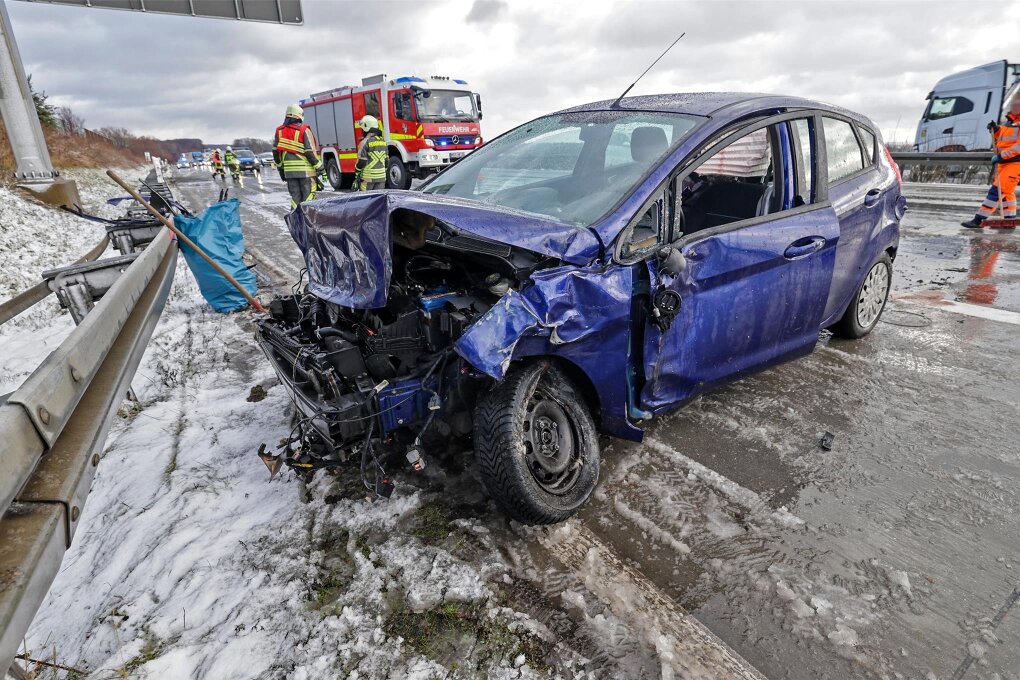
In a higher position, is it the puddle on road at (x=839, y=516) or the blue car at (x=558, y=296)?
the blue car at (x=558, y=296)

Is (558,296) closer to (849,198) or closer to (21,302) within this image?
(849,198)

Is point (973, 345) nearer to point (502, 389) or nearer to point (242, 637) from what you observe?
point (502, 389)

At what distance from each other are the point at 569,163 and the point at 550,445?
1.64 m

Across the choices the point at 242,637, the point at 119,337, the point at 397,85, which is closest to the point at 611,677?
the point at 242,637

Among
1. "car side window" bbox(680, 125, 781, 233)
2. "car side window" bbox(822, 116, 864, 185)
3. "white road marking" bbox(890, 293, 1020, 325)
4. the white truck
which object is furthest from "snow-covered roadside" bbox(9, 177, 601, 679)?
the white truck

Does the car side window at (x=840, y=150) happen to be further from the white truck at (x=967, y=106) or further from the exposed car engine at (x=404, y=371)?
the white truck at (x=967, y=106)

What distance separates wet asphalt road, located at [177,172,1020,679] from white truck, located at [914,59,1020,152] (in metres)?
15.1

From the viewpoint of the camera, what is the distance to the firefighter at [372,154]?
10.6 meters

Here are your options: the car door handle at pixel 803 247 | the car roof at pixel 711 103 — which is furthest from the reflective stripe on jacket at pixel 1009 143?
the car door handle at pixel 803 247

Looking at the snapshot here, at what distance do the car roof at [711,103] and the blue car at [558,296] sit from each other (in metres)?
0.02

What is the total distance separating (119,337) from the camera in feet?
9.22

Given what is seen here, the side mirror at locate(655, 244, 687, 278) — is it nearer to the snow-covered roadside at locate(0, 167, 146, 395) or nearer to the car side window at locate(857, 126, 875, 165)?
the car side window at locate(857, 126, 875, 165)

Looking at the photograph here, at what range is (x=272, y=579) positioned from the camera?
7.38 feet

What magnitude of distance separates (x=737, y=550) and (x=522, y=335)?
1.28m
